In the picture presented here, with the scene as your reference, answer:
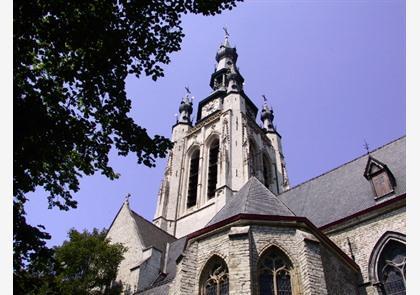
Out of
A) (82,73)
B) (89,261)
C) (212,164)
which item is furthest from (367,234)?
(212,164)

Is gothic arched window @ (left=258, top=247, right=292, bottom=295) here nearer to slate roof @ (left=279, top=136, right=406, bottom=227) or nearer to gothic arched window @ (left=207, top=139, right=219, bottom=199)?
slate roof @ (left=279, top=136, right=406, bottom=227)

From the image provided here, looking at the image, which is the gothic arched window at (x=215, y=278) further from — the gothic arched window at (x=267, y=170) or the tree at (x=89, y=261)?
the gothic arched window at (x=267, y=170)

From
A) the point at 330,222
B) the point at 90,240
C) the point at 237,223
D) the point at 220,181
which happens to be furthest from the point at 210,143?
the point at 237,223

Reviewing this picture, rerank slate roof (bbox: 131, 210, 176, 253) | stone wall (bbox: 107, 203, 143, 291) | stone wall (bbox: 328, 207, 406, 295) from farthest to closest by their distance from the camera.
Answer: slate roof (bbox: 131, 210, 176, 253) < stone wall (bbox: 107, 203, 143, 291) < stone wall (bbox: 328, 207, 406, 295)

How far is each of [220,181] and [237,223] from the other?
12987 mm

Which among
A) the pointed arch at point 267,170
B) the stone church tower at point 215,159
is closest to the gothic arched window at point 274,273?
the stone church tower at point 215,159

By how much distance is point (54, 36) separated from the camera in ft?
17.3

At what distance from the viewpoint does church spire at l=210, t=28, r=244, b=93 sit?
27958mm

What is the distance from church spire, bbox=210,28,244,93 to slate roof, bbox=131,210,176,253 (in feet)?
39.6

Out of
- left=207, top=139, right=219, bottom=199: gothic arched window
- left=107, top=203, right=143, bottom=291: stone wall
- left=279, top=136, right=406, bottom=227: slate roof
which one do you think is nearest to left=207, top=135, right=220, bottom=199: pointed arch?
left=207, top=139, right=219, bottom=199: gothic arched window

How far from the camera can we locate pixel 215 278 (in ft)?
26.2

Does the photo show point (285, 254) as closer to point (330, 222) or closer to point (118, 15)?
point (330, 222)

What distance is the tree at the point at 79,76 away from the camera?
16.3 feet

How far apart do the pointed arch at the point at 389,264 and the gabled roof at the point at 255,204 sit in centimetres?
262
